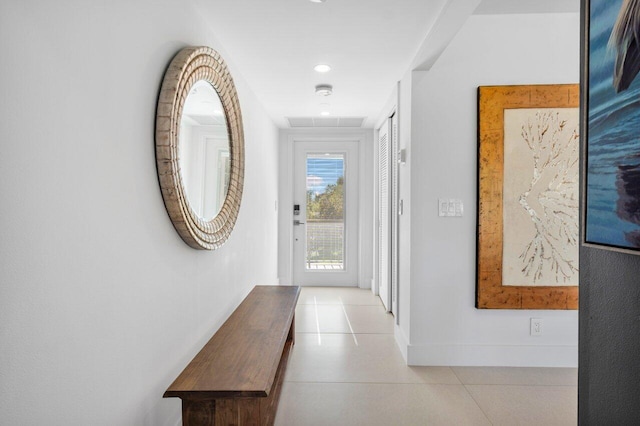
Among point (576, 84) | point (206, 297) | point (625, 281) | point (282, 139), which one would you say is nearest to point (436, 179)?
point (576, 84)

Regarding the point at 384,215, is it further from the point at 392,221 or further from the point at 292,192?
the point at 292,192

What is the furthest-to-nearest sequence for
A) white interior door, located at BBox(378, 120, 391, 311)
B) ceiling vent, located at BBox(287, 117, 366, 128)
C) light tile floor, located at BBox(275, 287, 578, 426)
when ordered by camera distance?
ceiling vent, located at BBox(287, 117, 366, 128), white interior door, located at BBox(378, 120, 391, 311), light tile floor, located at BBox(275, 287, 578, 426)

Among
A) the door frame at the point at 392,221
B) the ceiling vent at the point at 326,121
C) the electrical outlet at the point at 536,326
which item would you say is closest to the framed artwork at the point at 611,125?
the electrical outlet at the point at 536,326

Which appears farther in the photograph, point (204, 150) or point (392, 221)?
point (392, 221)

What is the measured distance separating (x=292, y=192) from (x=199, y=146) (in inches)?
142

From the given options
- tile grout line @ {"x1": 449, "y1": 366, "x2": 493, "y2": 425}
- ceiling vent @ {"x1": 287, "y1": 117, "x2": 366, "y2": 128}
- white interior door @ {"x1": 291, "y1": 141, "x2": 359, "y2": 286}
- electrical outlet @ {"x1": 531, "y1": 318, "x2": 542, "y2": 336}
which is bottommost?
tile grout line @ {"x1": 449, "y1": 366, "x2": 493, "y2": 425}

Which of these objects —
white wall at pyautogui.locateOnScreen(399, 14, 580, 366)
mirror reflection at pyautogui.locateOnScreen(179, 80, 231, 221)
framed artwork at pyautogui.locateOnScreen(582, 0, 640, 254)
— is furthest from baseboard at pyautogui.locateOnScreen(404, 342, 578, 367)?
framed artwork at pyautogui.locateOnScreen(582, 0, 640, 254)

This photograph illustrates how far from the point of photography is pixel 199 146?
196 cm

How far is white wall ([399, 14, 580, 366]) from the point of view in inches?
111

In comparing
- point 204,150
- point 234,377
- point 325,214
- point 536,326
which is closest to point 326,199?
point 325,214

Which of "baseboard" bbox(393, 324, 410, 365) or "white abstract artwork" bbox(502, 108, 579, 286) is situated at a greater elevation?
"white abstract artwork" bbox(502, 108, 579, 286)

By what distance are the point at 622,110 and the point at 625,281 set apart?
1.31ft

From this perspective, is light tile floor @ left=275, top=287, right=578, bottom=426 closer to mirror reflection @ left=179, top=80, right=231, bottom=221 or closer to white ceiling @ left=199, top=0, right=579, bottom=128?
mirror reflection @ left=179, top=80, right=231, bottom=221

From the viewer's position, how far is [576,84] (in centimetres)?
278
